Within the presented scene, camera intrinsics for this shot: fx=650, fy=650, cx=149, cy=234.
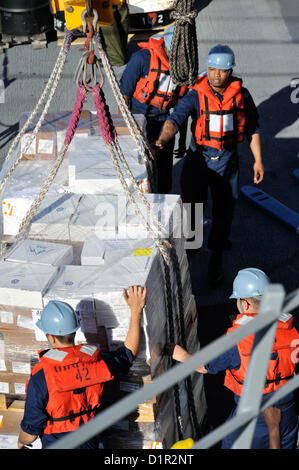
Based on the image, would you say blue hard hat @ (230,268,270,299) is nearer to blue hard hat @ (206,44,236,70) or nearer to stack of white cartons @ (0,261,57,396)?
stack of white cartons @ (0,261,57,396)

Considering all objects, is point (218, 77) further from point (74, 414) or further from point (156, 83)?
point (74, 414)

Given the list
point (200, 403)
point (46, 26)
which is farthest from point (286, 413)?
point (46, 26)

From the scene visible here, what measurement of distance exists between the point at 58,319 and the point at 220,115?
290 centimetres

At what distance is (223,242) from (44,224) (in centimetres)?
236

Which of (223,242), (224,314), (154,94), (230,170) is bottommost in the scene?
(224,314)

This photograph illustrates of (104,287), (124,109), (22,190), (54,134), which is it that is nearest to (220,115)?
(124,109)

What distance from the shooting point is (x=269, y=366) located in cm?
375

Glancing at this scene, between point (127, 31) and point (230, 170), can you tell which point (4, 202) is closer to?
point (230, 170)

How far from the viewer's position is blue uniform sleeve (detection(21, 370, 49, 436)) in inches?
139

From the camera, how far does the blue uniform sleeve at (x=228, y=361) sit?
3829mm

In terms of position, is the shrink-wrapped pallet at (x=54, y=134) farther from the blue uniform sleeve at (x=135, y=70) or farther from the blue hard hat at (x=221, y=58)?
the blue hard hat at (x=221, y=58)

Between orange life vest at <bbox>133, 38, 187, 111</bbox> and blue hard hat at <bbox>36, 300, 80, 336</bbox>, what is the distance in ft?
10.8

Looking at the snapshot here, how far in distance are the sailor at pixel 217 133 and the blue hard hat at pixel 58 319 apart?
244cm
